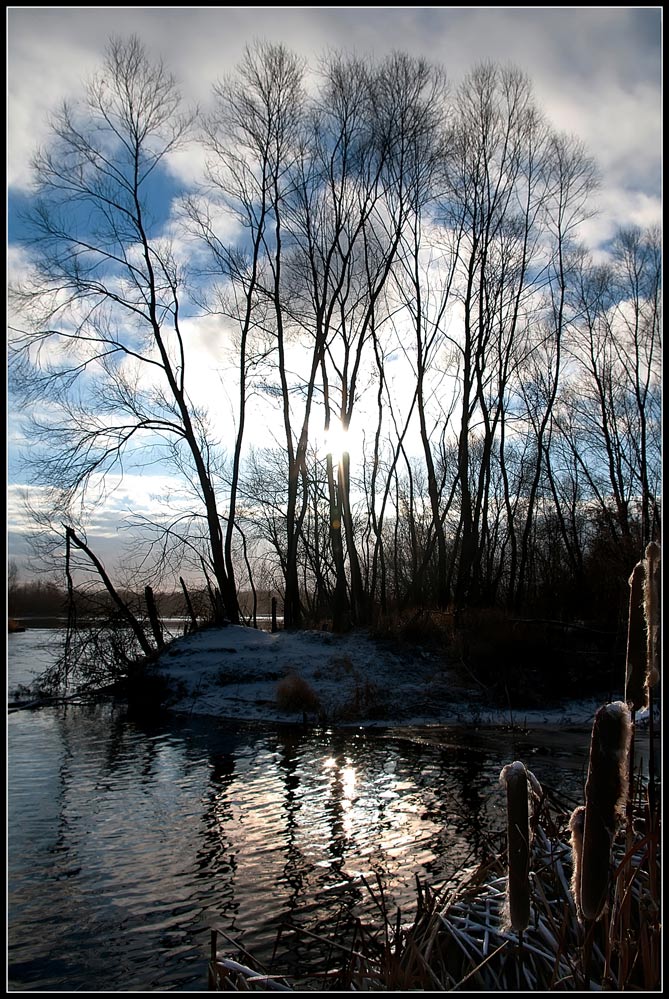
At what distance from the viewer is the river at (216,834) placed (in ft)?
17.5

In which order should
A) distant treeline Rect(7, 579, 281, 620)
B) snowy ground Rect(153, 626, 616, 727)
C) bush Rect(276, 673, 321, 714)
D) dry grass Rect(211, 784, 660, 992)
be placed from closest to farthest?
1. dry grass Rect(211, 784, 660, 992)
2. snowy ground Rect(153, 626, 616, 727)
3. bush Rect(276, 673, 321, 714)
4. distant treeline Rect(7, 579, 281, 620)

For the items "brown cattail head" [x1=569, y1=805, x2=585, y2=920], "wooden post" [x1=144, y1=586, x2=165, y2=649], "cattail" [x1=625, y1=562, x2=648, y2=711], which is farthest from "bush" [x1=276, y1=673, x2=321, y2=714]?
"brown cattail head" [x1=569, y1=805, x2=585, y2=920]

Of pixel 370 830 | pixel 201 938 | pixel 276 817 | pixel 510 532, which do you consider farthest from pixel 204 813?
pixel 510 532

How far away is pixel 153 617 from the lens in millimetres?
21688

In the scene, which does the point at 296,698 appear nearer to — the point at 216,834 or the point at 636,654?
the point at 216,834

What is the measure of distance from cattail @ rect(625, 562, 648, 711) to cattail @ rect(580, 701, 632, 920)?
1.48 feet

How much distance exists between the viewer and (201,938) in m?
5.36

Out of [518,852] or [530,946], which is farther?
[530,946]

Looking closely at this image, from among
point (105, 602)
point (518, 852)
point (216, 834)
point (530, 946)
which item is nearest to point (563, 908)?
point (530, 946)

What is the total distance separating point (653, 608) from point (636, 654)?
0.97 ft

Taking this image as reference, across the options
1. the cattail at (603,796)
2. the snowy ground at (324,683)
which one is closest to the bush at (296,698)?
the snowy ground at (324,683)

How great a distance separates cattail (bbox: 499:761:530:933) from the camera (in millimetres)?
1780

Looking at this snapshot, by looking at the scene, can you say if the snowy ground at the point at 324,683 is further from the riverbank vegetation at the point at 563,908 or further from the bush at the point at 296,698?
the riverbank vegetation at the point at 563,908

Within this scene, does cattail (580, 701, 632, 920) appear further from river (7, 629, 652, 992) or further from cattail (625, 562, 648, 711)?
river (7, 629, 652, 992)
